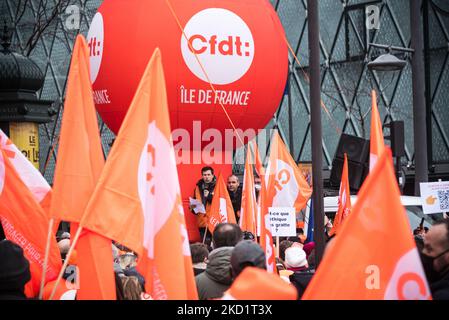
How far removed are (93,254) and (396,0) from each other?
79.5ft

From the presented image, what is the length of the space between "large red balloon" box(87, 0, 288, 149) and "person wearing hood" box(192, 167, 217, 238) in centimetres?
69

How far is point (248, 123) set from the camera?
14.6 metres

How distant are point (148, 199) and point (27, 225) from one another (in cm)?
127

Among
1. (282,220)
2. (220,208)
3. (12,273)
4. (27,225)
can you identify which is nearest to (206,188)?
(220,208)

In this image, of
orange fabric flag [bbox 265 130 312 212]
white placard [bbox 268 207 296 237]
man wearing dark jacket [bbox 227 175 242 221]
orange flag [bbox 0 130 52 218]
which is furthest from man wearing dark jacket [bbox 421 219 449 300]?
man wearing dark jacket [bbox 227 175 242 221]

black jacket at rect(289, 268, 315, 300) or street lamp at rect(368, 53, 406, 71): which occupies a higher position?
street lamp at rect(368, 53, 406, 71)

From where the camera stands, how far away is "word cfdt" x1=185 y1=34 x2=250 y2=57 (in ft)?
43.5

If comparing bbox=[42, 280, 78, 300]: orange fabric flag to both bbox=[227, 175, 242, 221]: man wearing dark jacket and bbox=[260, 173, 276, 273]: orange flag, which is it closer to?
bbox=[260, 173, 276, 273]: orange flag

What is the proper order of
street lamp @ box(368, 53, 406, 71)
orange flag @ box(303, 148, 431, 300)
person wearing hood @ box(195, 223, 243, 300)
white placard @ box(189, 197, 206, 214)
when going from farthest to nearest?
white placard @ box(189, 197, 206, 214) → street lamp @ box(368, 53, 406, 71) → person wearing hood @ box(195, 223, 243, 300) → orange flag @ box(303, 148, 431, 300)

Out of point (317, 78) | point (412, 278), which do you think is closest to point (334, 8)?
point (317, 78)

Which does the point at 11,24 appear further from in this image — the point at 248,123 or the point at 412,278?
the point at 412,278

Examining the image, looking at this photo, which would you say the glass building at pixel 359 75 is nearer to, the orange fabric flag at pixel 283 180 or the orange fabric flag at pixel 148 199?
the orange fabric flag at pixel 283 180

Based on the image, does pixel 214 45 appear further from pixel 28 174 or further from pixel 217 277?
pixel 217 277
